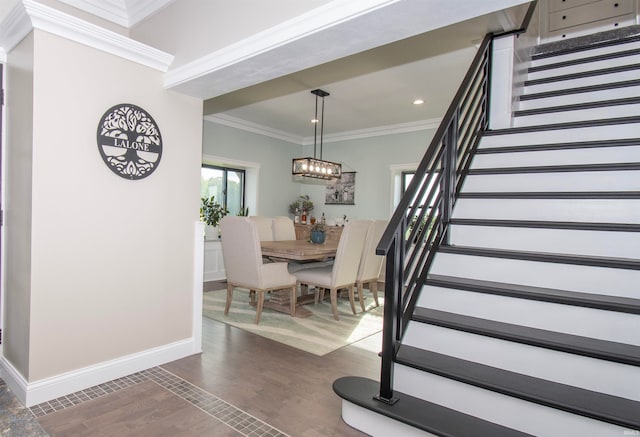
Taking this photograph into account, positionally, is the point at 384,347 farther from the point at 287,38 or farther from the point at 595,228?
the point at 287,38

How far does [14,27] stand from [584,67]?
4598 mm

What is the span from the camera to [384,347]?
192 cm

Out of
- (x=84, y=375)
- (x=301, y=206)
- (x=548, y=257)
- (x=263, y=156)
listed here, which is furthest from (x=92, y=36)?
(x=301, y=206)

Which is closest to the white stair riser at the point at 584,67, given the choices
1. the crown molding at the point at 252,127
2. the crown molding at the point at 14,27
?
the crown molding at the point at 14,27

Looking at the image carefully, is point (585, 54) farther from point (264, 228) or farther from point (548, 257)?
point (264, 228)

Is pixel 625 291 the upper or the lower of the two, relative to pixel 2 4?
lower

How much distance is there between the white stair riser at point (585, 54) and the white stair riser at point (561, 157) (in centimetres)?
165

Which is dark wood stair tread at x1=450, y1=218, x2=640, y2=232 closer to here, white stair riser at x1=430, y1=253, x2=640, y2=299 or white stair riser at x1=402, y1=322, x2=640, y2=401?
white stair riser at x1=430, y1=253, x2=640, y2=299

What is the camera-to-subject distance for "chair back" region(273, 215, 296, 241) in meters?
5.30

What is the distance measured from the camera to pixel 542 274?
6.91 feet

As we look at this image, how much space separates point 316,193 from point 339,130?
1358 mm

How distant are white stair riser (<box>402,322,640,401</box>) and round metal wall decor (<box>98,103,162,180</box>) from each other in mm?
2125

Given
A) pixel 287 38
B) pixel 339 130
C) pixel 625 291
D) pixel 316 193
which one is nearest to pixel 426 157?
pixel 287 38

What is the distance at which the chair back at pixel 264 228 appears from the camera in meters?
5.04
